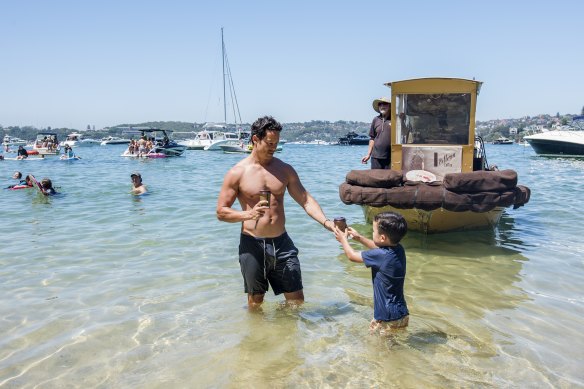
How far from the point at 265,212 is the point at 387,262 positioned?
111 centimetres

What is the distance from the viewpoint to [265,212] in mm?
4289

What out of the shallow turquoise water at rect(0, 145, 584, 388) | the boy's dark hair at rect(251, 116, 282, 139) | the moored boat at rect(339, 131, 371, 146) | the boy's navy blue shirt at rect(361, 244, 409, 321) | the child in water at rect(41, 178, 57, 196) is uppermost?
the boy's dark hair at rect(251, 116, 282, 139)

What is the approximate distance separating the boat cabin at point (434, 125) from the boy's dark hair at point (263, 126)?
203 inches

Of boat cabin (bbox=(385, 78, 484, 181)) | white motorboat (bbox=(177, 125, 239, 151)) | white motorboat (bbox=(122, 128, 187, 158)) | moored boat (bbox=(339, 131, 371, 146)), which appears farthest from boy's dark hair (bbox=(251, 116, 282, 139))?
moored boat (bbox=(339, 131, 371, 146))

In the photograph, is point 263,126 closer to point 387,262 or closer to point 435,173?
point 387,262

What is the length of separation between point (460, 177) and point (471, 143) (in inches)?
72.1

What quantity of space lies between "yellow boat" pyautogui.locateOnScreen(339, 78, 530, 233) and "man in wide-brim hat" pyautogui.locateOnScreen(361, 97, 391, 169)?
20 centimetres

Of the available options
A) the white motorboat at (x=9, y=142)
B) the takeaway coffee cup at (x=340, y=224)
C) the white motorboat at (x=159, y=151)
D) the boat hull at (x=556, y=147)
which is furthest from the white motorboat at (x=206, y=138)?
the takeaway coffee cup at (x=340, y=224)

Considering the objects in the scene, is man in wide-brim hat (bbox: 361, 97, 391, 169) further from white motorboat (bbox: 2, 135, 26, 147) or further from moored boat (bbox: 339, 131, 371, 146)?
moored boat (bbox: 339, 131, 371, 146)

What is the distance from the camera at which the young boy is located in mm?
3805

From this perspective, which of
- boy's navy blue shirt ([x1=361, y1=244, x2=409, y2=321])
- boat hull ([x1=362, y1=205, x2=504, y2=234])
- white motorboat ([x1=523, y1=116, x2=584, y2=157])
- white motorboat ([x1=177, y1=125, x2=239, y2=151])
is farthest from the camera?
white motorboat ([x1=177, y1=125, x2=239, y2=151])

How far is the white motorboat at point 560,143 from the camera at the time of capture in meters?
31.4

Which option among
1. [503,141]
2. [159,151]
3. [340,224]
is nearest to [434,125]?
[340,224]

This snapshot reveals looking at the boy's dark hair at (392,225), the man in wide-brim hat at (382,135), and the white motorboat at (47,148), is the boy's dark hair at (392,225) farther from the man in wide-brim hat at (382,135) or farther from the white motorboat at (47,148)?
the white motorboat at (47,148)
